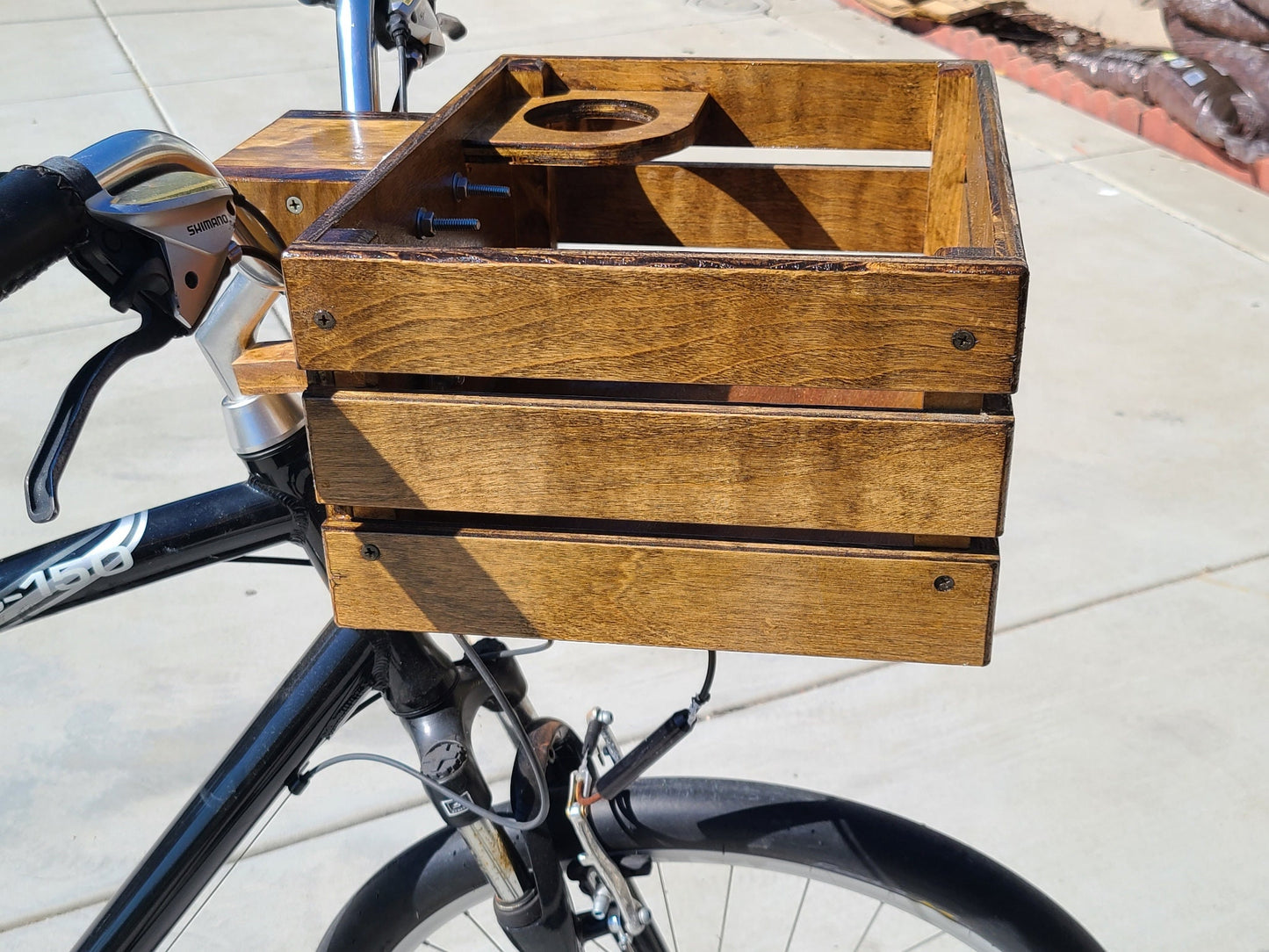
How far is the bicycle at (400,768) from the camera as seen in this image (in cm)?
93

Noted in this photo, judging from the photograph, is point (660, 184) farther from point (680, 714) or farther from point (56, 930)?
point (56, 930)

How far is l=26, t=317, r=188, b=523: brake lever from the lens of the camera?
2.72 feet

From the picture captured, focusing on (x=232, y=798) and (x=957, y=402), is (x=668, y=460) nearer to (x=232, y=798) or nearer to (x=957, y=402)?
(x=957, y=402)

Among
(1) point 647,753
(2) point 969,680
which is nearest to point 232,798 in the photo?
(1) point 647,753

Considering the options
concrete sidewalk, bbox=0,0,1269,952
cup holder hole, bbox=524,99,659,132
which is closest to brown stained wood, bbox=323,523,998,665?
cup holder hole, bbox=524,99,659,132

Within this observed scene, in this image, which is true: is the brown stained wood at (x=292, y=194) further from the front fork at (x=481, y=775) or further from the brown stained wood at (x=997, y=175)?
the brown stained wood at (x=997, y=175)

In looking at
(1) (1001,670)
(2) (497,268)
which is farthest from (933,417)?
(1) (1001,670)

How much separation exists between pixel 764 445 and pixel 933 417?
0.12 meters

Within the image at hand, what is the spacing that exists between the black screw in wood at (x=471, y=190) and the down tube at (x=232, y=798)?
472 mm

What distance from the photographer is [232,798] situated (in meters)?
1.21

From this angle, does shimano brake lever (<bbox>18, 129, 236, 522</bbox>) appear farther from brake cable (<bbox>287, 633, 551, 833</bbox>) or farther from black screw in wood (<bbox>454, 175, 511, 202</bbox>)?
brake cable (<bbox>287, 633, 551, 833</bbox>)

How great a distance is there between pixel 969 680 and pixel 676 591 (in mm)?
1753

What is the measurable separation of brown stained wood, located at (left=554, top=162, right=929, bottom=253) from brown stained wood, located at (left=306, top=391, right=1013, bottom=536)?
2.40ft

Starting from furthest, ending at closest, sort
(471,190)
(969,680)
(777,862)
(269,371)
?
(969,680) → (777,862) → (471,190) → (269,371)
